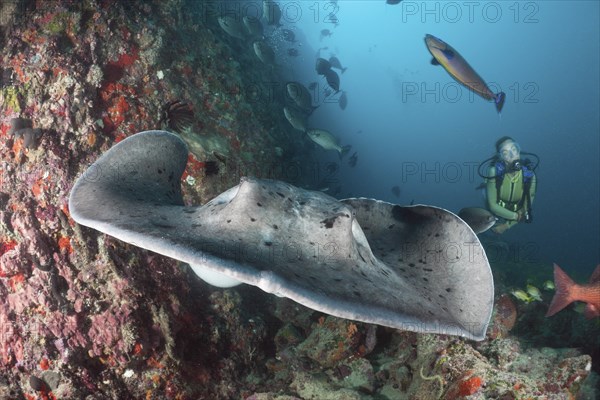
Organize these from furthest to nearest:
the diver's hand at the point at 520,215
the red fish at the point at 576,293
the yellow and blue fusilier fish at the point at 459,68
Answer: the diver's hand at the point at 520,215 → the red fish at the point at 576,293 → the yellow and blue fusilier fish at the point at 459,68

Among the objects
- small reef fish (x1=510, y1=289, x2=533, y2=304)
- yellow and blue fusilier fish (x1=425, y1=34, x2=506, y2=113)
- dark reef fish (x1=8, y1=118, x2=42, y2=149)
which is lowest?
small reef fish (x1=510, y1=289, x2=533, y2=304)

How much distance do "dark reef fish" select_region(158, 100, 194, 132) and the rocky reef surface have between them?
2 cm

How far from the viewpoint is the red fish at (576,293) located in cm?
524

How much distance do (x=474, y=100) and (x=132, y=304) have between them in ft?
425

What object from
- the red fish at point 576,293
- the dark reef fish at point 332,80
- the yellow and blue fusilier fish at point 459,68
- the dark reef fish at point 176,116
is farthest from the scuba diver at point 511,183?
the dark reef fish at point 176,116

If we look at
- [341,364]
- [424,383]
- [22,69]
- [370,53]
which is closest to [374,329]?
[341,364]

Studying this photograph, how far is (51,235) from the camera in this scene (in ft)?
11.8

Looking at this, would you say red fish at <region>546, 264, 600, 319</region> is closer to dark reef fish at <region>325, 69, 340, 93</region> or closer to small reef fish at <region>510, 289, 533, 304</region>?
small reef fish at <region>510, 289, 533, 304</region>

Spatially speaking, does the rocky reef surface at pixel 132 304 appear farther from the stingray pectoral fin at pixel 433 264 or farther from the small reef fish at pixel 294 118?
the small reef fish at pixel 294 118

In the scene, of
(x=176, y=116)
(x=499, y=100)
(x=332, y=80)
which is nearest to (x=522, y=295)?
(x=499, y=100)

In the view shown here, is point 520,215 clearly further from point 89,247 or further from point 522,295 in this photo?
point 89,247

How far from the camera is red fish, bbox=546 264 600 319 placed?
5238 mm

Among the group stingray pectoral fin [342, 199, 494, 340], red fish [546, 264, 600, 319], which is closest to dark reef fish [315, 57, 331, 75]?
red fish [546, 264, 600, 319]

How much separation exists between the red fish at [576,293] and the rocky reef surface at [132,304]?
1.13m
